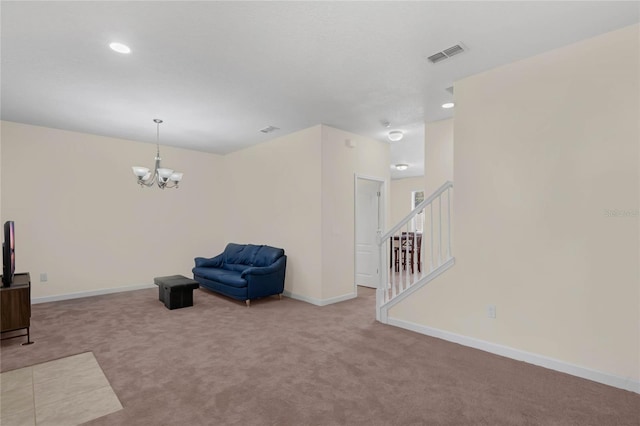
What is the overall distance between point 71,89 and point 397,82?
12.2 feet

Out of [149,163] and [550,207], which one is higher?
[149,163]

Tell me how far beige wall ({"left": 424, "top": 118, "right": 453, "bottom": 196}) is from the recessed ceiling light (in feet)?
12.9

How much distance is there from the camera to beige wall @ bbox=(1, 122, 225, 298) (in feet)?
16.7

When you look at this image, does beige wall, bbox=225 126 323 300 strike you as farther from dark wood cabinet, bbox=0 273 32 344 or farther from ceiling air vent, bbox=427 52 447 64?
dark wood cabinet, bbox=0 273 32 344

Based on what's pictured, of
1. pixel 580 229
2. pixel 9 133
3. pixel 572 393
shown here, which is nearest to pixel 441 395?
pixel 572 393

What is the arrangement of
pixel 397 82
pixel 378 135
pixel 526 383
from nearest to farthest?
1. pixel 526 383
2. pixel 397 82
3. pixel 378 135

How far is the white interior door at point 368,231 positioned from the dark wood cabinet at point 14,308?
476 cm

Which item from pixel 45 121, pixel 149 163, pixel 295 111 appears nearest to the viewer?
pixel 295 111

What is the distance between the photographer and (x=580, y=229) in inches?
109

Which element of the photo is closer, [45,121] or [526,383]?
[526,383]

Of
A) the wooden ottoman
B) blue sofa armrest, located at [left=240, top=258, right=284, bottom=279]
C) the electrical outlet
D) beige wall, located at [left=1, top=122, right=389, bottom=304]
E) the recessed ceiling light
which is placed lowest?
the wooden ottoman

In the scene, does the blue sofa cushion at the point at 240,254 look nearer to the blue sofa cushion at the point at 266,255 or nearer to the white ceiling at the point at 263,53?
the blue sofa cushion at the point at 266,255

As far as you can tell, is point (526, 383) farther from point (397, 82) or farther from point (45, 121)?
point (45, 121)

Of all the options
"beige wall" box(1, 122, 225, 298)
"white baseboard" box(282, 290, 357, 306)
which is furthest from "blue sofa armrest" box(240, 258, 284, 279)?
"beige wall" box(1, 122, 225, 298)
